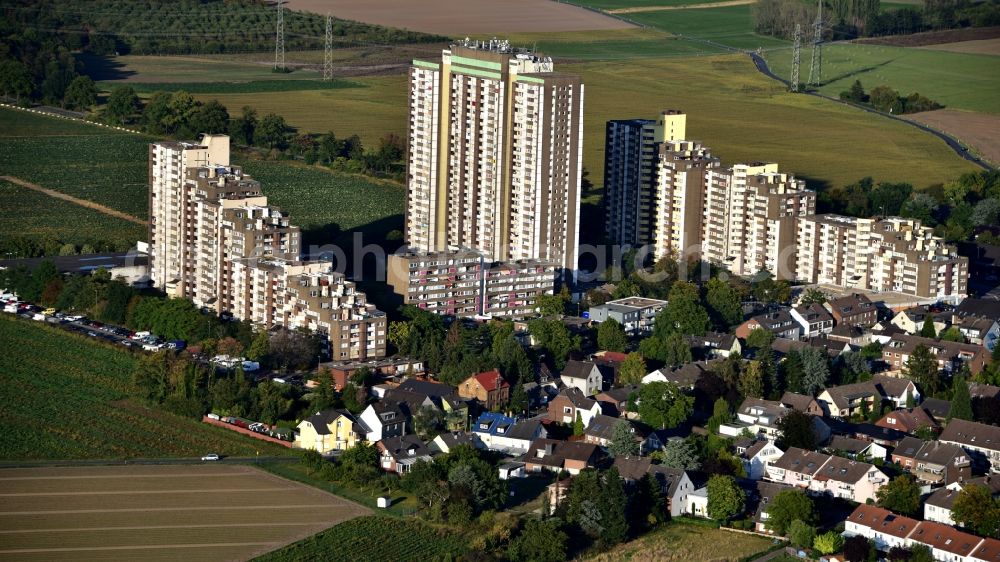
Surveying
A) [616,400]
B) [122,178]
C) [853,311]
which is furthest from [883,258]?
[122,178]

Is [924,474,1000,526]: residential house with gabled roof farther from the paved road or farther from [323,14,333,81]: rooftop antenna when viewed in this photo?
[323,14,333,81]: rooftop antenna

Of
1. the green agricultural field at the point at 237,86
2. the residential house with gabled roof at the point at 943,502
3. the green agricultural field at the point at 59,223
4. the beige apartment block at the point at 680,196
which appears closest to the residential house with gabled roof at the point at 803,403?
the residential house with gabled roof at the point at 943,502

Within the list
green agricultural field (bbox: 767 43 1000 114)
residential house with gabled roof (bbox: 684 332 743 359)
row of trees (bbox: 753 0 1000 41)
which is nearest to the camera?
residential house with gabled roof (bbox: 684 332 743 359)

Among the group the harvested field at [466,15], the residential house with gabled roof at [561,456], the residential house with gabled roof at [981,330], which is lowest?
the residential house with gabled roof at [561,456]

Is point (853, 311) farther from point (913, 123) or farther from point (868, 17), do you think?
point (868, 17)

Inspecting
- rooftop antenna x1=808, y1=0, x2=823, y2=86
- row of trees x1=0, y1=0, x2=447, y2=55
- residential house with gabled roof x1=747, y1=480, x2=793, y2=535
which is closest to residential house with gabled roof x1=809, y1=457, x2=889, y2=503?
residential house with gabled roof x1=747, y1=480, x2=793, y2=535

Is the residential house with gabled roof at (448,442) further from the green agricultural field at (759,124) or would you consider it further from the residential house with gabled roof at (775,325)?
the green agricultural field at (759,124)

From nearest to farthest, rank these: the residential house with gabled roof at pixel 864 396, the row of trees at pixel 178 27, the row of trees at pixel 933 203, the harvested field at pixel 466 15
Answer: the residential house with gabled roof at pixel 864 396 < the row of trees at pixel 933 203 < the row of trees at pixel 178 27 < the harvested field at pixel 466 15
